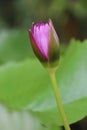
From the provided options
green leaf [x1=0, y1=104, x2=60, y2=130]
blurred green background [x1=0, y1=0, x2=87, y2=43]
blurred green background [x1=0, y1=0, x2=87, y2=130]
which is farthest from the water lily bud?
blurred green background [x1=0, y1=0, x2=87, y2=43]

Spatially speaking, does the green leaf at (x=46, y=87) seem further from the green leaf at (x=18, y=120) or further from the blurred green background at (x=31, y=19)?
the blurred green background at (x=31, y=19)

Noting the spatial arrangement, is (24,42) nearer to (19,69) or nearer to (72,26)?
(72,26)

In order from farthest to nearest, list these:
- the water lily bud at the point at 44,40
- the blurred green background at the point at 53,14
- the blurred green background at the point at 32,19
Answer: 1. the blurred green background at the point at 53,14
2. the blurred green background at the point at 32,19
3. the water lily bud at the point at 44,40

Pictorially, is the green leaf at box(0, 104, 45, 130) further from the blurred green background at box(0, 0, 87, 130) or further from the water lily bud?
the blurred green background at box(0, 0, 87, 130)

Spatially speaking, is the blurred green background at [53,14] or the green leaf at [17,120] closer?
the green leaf at [17,120]

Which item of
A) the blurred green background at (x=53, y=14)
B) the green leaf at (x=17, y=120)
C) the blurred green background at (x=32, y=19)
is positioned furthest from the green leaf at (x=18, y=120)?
the blurred green background at (x=53, y=14)

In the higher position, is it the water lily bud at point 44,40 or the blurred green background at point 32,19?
the blurred green background at point 32,19
